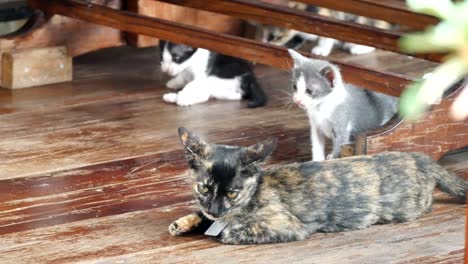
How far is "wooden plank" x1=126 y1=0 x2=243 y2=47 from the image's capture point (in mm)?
4375

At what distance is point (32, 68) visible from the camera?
4156 mm

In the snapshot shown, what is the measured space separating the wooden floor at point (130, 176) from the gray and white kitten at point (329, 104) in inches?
8.9

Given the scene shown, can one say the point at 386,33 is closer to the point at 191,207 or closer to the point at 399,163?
the point at 399,163

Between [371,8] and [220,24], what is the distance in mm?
1516

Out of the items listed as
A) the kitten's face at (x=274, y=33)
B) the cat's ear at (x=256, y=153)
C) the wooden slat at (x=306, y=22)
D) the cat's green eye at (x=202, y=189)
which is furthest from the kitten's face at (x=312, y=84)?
the kitten's face at (x=274, y=33)

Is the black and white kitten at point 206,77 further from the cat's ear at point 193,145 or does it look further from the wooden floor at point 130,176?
the cat's ear at point 193,145

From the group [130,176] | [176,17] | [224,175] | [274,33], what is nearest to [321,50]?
[274,33]

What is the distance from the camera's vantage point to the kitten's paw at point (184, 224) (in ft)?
7.60

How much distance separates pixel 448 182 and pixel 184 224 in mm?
784

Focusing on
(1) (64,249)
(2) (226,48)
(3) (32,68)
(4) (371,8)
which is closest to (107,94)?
(3) (32,68)

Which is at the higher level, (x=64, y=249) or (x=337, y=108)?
(x=337, y=108)

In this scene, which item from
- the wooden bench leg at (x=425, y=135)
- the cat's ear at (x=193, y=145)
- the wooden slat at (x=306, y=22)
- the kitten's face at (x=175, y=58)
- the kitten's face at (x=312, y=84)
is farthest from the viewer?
the kitten's face at (x=175, y=58)

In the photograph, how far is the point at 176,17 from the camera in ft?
14.8

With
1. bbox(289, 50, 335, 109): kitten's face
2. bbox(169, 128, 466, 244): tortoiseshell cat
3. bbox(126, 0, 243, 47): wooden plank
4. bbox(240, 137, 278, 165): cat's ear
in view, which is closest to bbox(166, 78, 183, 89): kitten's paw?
bbox(126, 0, 243, 47): wooden plank
